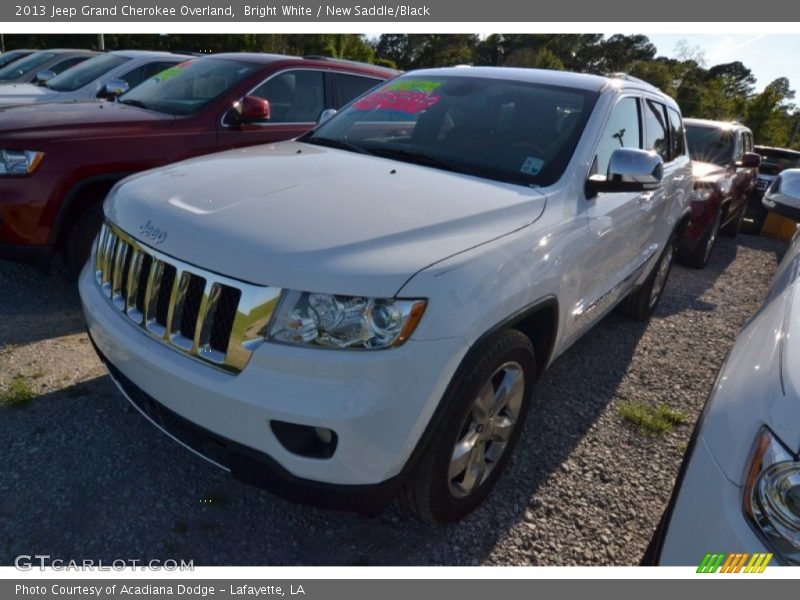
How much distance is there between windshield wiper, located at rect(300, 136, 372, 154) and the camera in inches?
117

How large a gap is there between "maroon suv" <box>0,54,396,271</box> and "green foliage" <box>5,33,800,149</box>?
64.3ft

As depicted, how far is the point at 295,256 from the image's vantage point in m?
1.75

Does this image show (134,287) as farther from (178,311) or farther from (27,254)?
(27,254)

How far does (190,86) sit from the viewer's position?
470cm

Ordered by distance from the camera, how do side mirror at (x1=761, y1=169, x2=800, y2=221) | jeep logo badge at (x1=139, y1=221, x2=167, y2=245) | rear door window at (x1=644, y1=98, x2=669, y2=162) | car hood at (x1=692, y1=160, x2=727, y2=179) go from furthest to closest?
car hood at (x1=692, y1=160, x2=727, y2=179)
rear door window at (x1=644, y1=98, x2=669, y2=162)
side mirror at (x1=761, y1=169, x2=800, y2=221)
jeep logo badge at (x1=139, y1=221, x2=167, y2=245)

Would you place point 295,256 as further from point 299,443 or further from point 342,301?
point 299,443

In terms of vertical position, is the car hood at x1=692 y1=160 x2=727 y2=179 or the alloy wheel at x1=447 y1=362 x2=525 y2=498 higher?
the car hood at x1=692 y1=160 x2=727 y2=179

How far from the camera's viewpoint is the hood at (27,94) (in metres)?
6.33

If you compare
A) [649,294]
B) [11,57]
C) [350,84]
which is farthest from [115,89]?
[11,57]

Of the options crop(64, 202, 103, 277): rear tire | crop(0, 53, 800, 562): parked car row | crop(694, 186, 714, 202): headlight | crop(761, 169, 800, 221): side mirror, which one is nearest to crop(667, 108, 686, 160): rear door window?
crop(0, 53, 800, 562): parked car row

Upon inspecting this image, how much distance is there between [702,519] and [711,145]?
758 centimetres

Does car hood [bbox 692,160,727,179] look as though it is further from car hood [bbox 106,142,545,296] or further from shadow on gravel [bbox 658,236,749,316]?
car hood [bbox 106,142,545,296]

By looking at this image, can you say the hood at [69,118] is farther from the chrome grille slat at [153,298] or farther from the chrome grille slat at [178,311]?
the chrome grille slat at [178,311]

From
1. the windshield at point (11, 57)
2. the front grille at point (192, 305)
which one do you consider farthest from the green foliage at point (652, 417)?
the windshield at point (11, 57)
